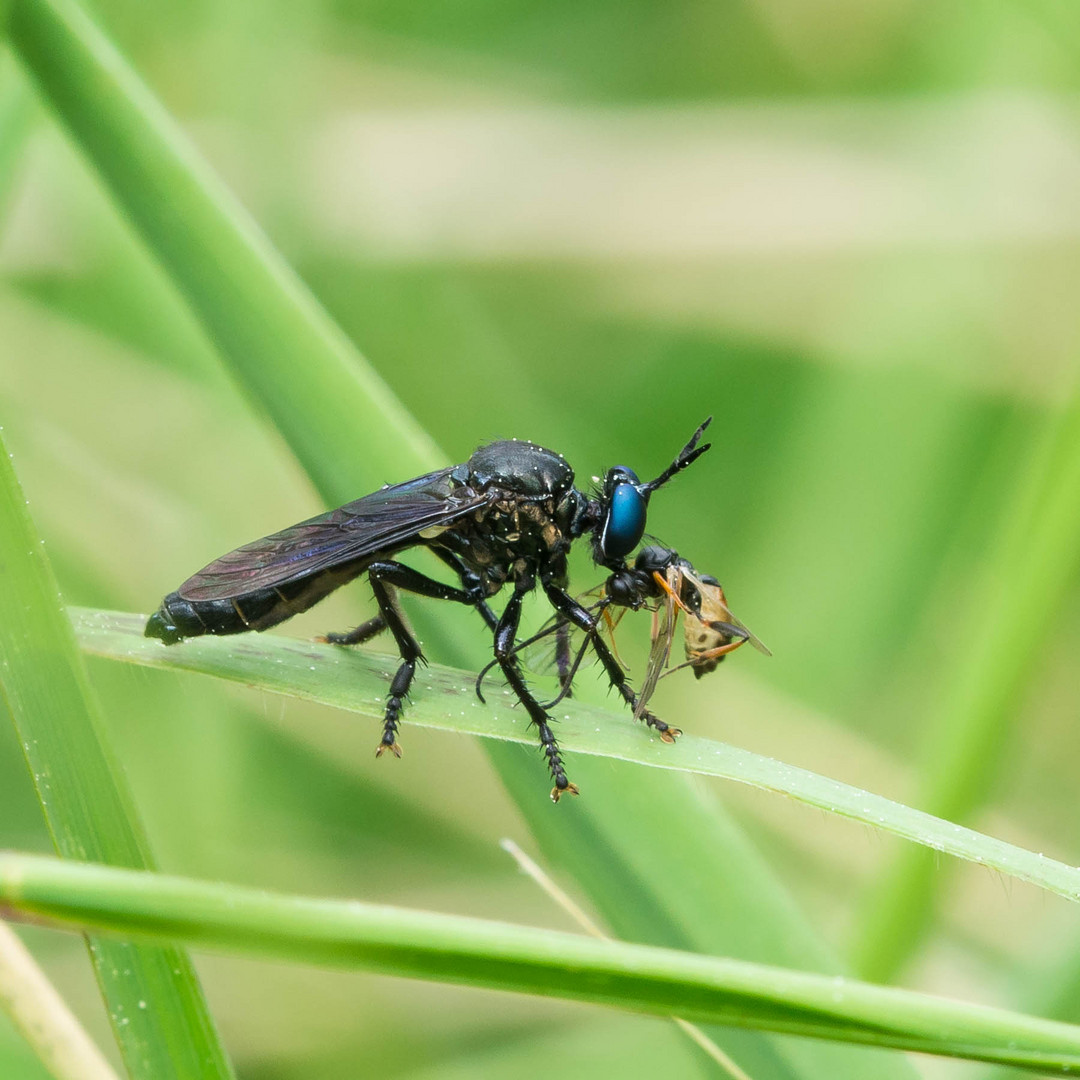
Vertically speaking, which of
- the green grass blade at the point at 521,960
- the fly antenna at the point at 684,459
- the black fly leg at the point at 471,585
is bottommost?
the green grass blade at the point at 521,960

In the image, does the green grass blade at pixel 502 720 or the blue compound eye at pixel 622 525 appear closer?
the green grass blade at pixel 502 720

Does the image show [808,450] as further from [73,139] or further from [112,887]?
[112,887]

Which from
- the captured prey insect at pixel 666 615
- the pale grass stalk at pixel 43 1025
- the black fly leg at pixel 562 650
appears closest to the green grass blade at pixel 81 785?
the pale grass stalk at pixel 43 1025

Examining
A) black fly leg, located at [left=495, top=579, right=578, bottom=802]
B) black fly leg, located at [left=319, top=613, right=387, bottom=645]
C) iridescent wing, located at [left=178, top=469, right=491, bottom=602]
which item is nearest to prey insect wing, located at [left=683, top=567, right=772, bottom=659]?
black fly leg, located at [left=495, top=579, right=578, bottom=802]

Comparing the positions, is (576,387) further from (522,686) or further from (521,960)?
(521,960)

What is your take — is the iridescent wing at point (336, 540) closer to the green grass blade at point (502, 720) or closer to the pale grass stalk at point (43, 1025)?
the green grass blade at point (502, 720)

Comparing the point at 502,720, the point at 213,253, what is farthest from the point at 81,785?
the point at 213,253

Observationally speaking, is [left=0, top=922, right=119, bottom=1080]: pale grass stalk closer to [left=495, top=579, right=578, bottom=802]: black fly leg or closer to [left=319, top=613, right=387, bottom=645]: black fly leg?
[left=495, top=579, right=578, bottom=802]: black fly leg
